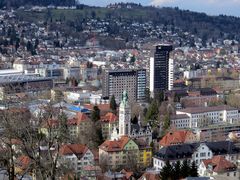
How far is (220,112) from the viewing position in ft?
71.5

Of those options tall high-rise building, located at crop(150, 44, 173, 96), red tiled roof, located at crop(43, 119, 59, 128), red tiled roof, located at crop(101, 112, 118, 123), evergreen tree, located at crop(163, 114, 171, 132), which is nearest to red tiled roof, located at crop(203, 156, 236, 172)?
red tiled roof, located at crop(101, 112, 118, 123)

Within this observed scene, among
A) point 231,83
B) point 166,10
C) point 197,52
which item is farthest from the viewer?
point 166,10

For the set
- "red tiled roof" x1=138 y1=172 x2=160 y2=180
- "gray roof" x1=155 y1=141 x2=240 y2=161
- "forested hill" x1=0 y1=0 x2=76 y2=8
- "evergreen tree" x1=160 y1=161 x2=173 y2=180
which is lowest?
"gray roof" x1=155 y1=141 x2=240 y2=161

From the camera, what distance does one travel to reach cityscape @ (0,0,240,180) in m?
Answer: 6.61

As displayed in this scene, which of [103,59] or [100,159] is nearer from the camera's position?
[100,159]

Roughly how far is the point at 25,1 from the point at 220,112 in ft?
133

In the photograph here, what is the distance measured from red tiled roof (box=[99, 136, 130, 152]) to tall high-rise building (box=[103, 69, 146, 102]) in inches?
401

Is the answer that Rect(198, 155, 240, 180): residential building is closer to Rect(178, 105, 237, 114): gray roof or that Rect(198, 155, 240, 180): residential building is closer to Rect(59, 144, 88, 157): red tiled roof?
Rect(59, 144, 88, 157): red tiled roof

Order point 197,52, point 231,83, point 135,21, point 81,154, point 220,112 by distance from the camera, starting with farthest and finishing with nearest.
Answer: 1. point 135,21
2. point 197,52
3. point 231,83
4. point 220,112
5. point 81,154

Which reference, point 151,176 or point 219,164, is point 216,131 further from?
point 151,176

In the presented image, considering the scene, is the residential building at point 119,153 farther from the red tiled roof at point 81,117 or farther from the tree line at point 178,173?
the tree line at point 178,173

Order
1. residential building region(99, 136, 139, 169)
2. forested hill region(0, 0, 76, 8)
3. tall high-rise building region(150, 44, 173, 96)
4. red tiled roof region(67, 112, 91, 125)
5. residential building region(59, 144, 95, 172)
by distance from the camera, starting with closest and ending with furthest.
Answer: residential building region(59, 144, 95, 172), residential building region(99, 136, 139, 169), red tiled roof region(67, 112, 91, 125), tall high-rise building region(150, 44, 173, 96), forested hill region(0, 0, 76, 8)

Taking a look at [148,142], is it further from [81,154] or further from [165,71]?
[165,71]

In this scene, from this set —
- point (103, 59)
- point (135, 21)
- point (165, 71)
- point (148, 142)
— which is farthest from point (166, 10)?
point (148, 142)
